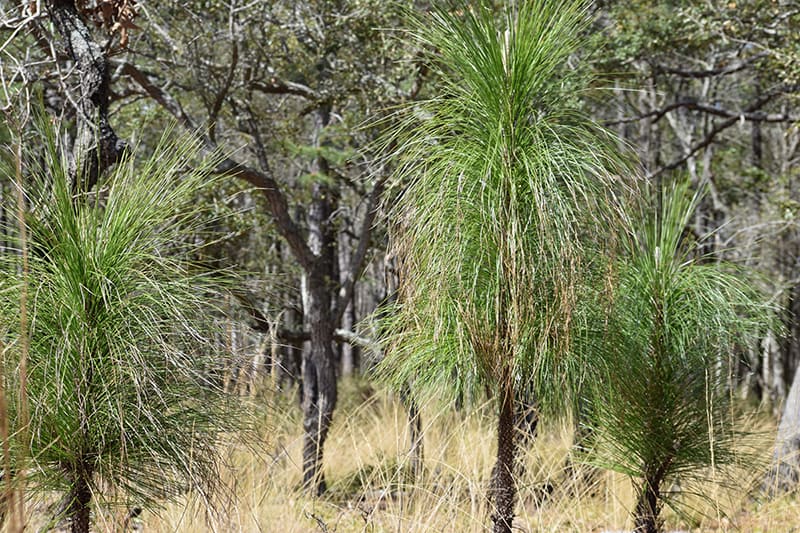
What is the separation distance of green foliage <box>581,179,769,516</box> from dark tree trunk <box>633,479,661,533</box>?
0.09ft

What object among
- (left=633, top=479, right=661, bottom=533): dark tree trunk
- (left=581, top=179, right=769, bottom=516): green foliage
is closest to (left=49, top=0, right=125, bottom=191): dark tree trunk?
(left=581, top=179, right=769, bottom=516): green foliage

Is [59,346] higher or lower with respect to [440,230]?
lower

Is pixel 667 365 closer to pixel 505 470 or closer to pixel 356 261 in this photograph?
pixel 505 470

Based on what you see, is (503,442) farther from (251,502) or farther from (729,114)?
(729,114)

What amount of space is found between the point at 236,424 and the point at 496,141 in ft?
4.29

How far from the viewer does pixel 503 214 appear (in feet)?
8.89

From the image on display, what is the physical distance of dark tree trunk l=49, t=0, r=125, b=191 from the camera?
356 cm

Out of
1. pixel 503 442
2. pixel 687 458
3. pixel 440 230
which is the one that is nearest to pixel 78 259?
pixel 440 230

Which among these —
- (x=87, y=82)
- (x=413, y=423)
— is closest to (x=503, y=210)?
(x=87, y=82)

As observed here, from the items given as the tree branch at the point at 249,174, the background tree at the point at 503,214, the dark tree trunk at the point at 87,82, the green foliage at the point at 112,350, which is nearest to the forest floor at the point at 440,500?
the green foliage at the point at 112,350

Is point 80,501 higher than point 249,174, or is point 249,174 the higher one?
point 249,174

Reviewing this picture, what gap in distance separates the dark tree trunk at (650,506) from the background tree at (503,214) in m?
1.03

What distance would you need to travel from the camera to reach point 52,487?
2432mm

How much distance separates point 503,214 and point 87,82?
2.06 m
